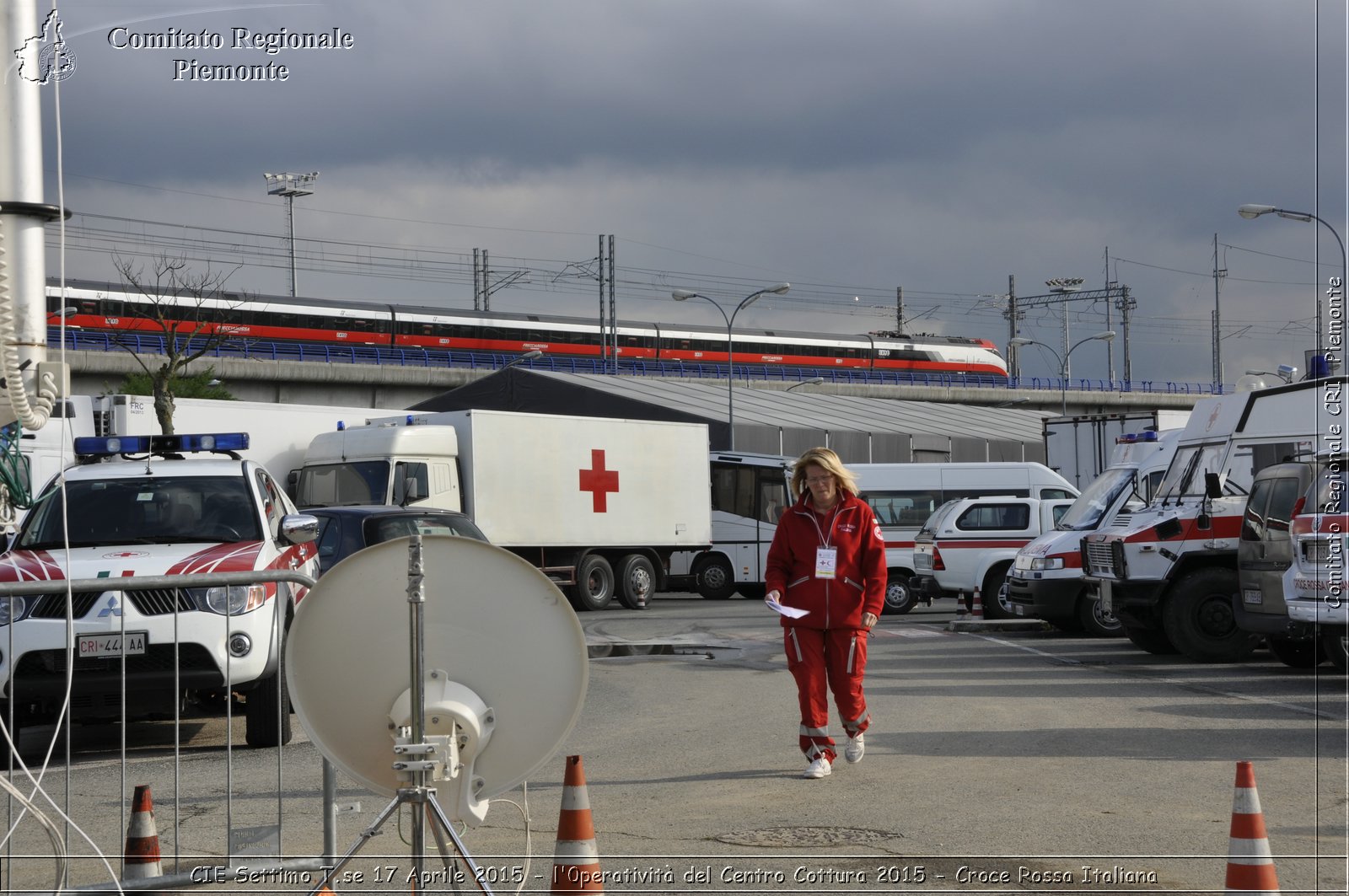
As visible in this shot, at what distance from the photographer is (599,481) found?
25.9m

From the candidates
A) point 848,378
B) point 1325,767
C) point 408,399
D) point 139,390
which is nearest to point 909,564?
point 1325,767

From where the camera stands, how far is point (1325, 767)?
8.23 metres

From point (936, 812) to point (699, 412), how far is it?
40012 mm

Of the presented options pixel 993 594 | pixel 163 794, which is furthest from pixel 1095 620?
pixel 163 794

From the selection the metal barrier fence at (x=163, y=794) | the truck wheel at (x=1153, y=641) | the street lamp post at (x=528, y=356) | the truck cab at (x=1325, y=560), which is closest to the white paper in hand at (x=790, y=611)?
the metal barrier fence at (x=163, y=794)

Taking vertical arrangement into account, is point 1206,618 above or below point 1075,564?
below

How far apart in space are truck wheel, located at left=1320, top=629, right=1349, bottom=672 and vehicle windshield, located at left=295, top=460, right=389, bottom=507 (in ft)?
47.6

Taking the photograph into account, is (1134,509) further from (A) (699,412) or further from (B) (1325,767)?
(A) (699,412)

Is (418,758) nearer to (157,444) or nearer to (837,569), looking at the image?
(837,569)

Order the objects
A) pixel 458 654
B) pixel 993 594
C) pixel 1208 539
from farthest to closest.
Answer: pixel 993 594
pixel 1208 539
pixel 458 654

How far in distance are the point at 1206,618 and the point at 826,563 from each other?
25.0ft

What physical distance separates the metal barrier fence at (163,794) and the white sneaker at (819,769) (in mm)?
2610

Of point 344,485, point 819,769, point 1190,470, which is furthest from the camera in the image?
point 344,485

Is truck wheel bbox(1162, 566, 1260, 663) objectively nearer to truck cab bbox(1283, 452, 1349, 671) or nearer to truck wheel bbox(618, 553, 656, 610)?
truck cab bbox(1283, 452, 1349, 671)
